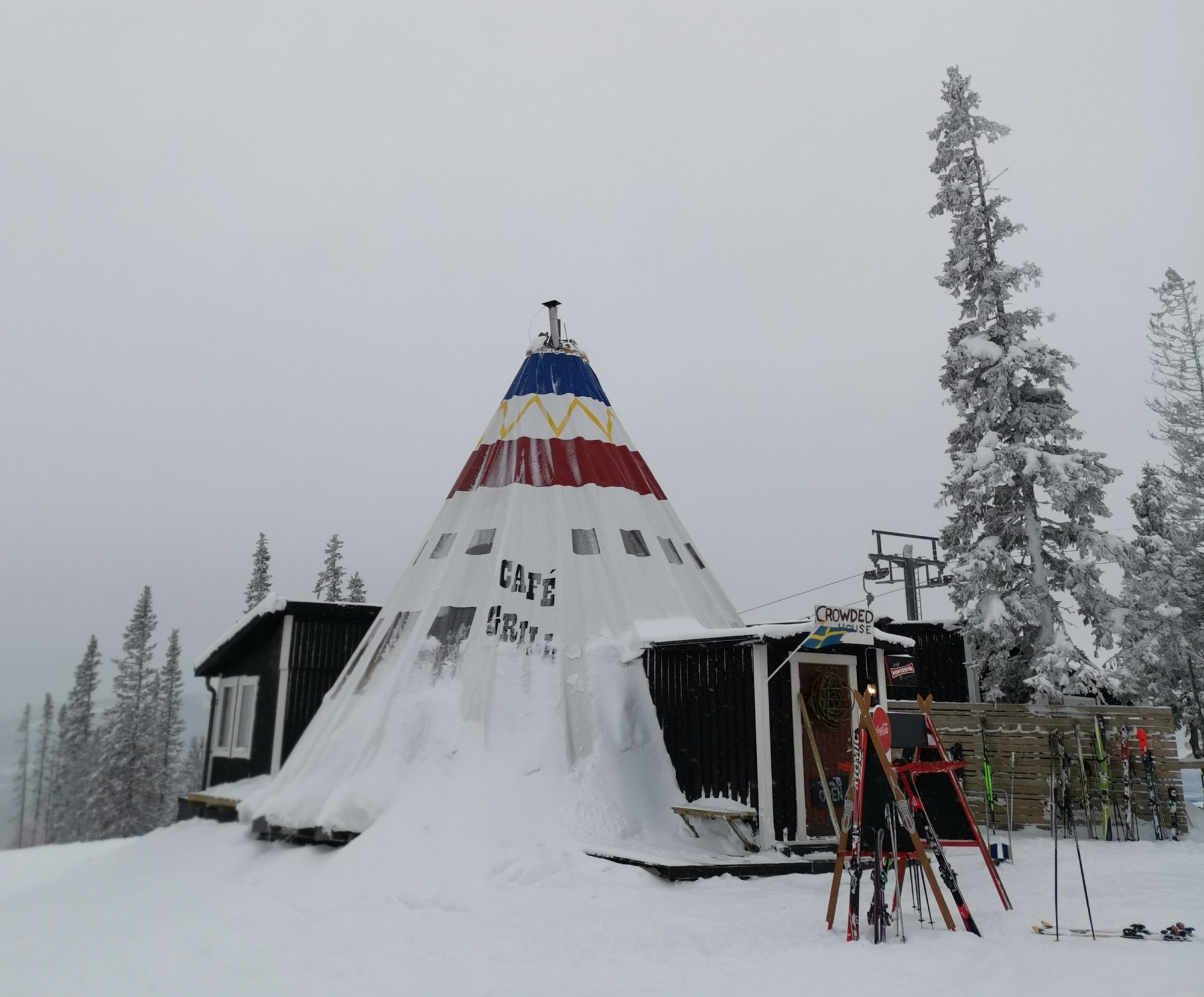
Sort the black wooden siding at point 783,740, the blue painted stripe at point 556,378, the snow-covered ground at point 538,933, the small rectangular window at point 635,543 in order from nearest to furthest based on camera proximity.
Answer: the snow-covered ground at point 538,933 < the black wooden siding at point 783,740 < the small rectangular window at point 635,543 < the blue painted stripe at point 556,378

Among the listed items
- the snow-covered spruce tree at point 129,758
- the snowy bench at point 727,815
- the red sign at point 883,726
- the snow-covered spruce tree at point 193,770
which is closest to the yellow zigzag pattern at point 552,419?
the snowy bench at point 727,815

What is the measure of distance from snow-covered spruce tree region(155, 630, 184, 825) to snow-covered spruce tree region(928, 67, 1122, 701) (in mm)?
32060

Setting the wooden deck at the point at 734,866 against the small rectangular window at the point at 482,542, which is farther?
the small rectangular window at the point at 482,542

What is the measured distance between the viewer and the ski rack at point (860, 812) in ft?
21.2

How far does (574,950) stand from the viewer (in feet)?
20.8

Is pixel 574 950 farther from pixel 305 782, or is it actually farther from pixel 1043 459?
pixel 1043 459

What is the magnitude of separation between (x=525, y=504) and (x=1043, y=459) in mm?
8603

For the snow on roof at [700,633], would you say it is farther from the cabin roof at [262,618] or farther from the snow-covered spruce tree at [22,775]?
the snow-covered spruce tree at [22,775]

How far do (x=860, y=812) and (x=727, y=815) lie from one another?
11.3ft

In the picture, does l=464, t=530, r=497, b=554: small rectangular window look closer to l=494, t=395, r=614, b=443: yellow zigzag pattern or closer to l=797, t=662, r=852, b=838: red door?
l=494, t=395, r=614, b=443: yellow zigzag pattern

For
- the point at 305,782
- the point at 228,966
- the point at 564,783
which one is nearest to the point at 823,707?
the point at 564,783

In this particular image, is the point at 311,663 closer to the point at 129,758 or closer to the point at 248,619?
the point at 248,619

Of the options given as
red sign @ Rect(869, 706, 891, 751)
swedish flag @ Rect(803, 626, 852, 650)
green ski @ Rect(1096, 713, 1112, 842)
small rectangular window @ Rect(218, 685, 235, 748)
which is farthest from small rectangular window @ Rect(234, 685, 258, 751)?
green ski @ Rect(1096, 713, 1112, 842)

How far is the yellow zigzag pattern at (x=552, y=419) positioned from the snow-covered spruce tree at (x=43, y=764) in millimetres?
63718
